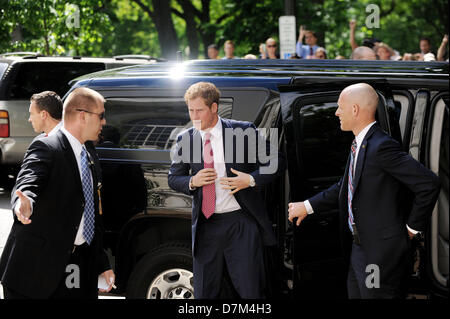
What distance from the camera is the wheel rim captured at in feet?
16.8

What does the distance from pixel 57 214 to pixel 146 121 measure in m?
1.38

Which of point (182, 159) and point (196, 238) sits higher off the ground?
point (182, 159)

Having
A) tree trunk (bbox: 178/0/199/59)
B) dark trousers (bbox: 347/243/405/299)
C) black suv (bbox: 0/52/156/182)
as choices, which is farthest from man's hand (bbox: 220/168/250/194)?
tree trunk (bbox: 178/0/199/59)

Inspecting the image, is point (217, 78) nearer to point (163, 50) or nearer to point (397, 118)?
point (397, 118)

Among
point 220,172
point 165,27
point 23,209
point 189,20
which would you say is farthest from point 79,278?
point 189,20

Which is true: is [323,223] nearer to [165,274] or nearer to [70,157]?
[165,274]

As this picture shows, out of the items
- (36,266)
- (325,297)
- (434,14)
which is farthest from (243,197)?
(434,14)

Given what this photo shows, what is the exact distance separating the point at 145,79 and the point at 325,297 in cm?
199

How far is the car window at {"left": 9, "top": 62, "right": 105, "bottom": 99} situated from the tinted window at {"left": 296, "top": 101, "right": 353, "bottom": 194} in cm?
778

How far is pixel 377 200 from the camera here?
4148 millimetres

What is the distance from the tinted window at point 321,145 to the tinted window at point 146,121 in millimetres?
662

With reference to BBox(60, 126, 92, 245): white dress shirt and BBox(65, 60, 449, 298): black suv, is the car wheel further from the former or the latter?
BBox(60, 126, 92, 245): white dress shirt

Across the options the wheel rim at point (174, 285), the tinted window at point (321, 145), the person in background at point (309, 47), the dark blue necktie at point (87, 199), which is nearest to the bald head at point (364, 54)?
the tinted window at point (321, 145)
